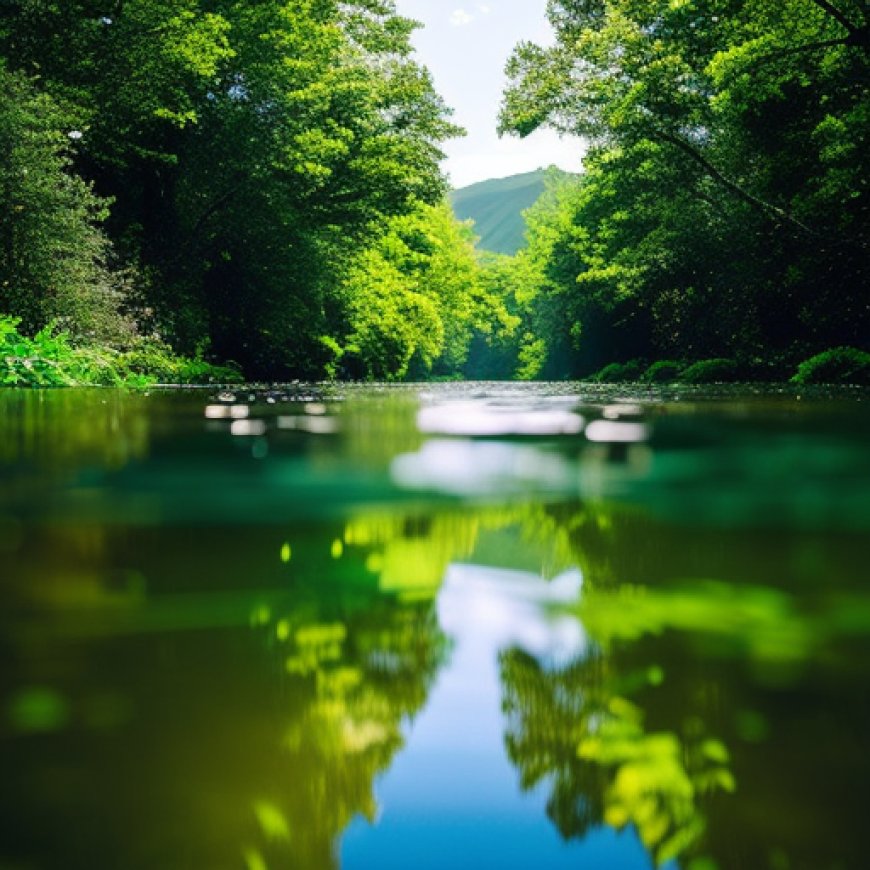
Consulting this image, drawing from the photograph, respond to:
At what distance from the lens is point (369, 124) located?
26219 millimetres

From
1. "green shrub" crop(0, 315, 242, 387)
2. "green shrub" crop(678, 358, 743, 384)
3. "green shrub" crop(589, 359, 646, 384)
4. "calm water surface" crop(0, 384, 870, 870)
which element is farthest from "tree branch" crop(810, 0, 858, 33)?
"green shrub" crop(589, 359, 646, 384)

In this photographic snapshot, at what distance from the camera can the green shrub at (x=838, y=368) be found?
19641 millimetres

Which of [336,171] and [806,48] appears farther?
[336,171]

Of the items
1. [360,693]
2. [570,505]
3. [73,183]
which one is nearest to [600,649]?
[360,693]

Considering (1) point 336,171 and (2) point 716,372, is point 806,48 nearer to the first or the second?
(2) point 716,372

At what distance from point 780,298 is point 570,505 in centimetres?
2561

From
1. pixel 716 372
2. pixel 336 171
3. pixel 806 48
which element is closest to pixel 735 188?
pixel 806 48

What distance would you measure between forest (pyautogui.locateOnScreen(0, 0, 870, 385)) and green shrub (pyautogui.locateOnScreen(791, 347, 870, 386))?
70 millimetres

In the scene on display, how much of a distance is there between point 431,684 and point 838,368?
21459 millimetres

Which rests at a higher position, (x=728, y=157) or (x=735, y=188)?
(x=728, y=157)

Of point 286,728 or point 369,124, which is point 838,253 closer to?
point 369,124

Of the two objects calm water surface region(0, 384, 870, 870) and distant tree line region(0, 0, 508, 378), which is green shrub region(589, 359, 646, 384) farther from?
calm water surface region(0, 384, 870, 870)

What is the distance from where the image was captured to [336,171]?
2575 centimetres

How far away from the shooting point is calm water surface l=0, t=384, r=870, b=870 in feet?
2.25
